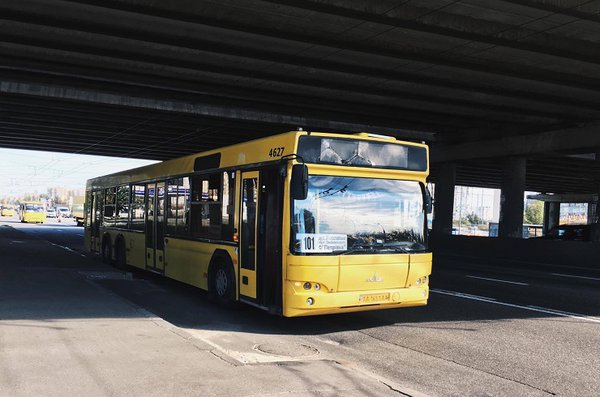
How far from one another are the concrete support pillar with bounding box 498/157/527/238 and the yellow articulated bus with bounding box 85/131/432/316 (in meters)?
22.8

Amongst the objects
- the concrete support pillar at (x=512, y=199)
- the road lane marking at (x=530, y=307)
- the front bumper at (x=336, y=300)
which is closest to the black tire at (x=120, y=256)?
the road lane marking at (x=530, y=307)

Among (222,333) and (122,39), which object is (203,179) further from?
(122,39)

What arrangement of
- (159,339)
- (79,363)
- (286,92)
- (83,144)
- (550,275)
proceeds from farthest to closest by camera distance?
1. (83,144)
2. (286,92)
3. (550,275)
4. (159,339)
5. (79,363)

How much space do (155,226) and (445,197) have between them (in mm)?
24510

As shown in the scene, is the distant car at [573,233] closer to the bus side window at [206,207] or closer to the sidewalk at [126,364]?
the bus side window at [206,207]

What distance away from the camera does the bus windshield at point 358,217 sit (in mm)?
7895

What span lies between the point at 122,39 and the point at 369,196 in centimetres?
919

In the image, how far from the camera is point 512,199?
30.2 meters

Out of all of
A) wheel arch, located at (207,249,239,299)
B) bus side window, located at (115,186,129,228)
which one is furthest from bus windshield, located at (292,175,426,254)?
bus side window, located at (115,186,129,228)

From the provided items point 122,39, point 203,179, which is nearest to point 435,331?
point 203,179

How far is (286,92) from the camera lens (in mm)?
20578

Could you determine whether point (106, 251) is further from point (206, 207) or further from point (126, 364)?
point (126, 364)

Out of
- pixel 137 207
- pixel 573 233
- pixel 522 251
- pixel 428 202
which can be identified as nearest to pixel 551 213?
pixel 573 233

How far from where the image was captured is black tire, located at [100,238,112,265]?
16797 mm
